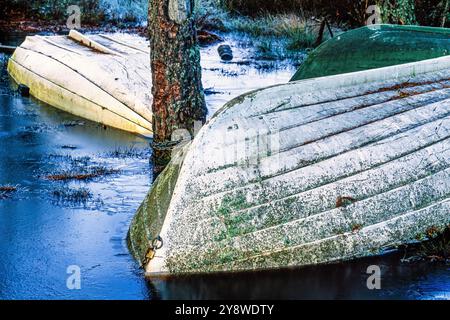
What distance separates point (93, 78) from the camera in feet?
32.5

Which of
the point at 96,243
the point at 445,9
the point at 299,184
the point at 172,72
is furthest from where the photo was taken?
the point at 445,9

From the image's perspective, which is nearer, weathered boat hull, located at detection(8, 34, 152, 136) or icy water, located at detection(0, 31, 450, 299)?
icy water, located at detection(0, 31, 450, 299)

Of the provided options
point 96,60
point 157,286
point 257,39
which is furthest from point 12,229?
point 257,39

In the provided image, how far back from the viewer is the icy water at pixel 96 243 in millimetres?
4898

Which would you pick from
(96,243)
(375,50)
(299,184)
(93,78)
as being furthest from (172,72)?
(93,78)

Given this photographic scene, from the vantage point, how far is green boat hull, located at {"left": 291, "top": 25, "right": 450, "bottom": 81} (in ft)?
22.7

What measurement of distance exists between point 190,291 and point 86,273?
0.65 metres

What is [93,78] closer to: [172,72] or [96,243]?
[172,72]

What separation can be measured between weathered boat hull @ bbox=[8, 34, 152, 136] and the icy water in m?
0.43

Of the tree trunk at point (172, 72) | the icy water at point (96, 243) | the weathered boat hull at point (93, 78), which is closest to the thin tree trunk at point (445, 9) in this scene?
the weathered boat hull at point (93, 78)

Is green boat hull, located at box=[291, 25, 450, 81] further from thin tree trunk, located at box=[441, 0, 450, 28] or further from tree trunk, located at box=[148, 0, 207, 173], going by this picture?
thin tree trunk, located at box=[441, 0, 450, 28]

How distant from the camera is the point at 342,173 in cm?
545

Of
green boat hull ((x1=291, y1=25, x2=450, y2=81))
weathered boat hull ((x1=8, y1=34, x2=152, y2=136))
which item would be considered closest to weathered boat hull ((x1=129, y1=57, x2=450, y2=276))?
green boat hull ((x1=291, y1=25, x2=450, y2=81))

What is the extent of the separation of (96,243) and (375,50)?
289 cm
